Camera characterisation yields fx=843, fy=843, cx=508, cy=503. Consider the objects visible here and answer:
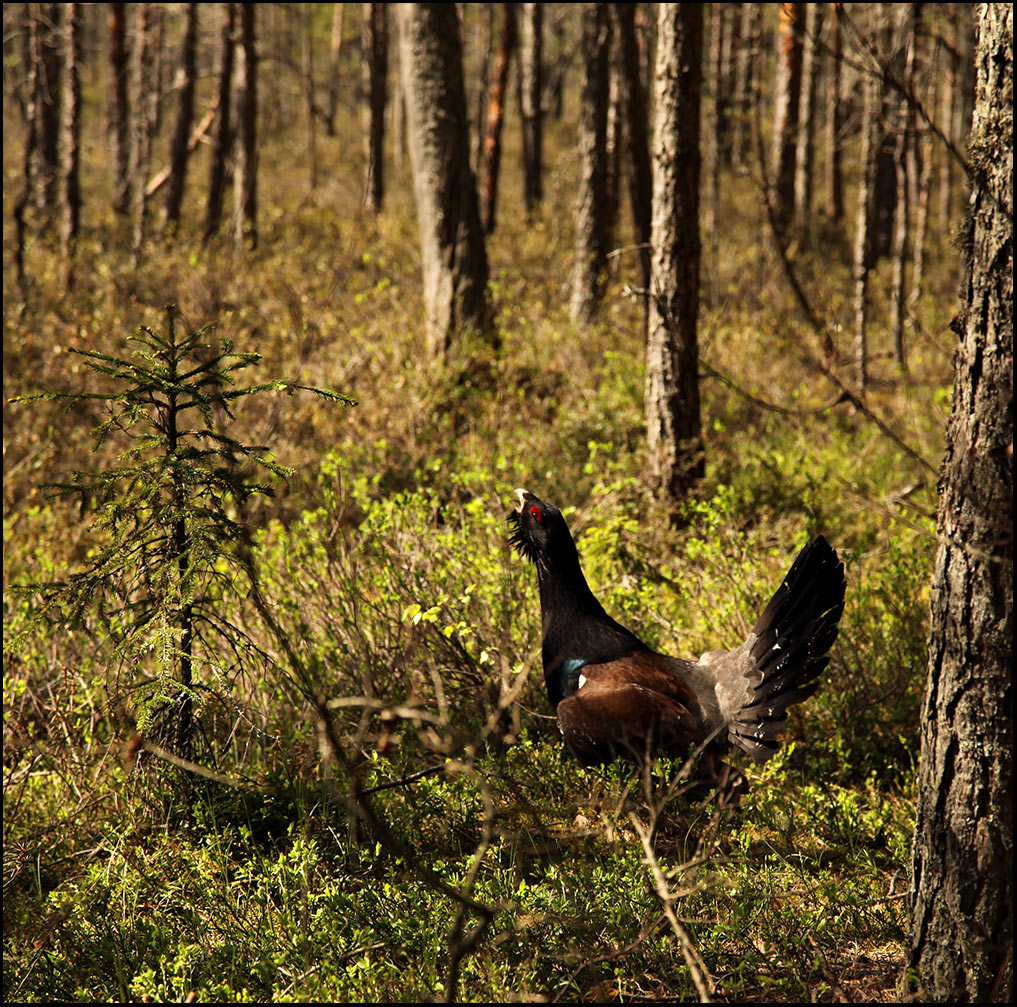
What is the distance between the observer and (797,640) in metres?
3.62

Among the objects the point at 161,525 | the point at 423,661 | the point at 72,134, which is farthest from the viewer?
the point at 72,134

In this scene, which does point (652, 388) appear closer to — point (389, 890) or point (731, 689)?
point (731, 689)

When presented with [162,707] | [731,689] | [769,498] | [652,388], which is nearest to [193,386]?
[162,707]

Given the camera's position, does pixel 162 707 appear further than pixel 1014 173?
Yes

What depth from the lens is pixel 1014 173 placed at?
6.84 ft

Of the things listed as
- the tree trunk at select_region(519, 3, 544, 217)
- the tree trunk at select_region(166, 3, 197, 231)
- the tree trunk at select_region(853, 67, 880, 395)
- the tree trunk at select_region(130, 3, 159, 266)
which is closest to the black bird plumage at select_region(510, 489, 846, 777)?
the tree trunk at select_region(853, 67, 880, 395)

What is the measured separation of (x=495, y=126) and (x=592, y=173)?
618 cm

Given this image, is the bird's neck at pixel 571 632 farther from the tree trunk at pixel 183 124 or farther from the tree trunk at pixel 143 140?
the tree trunk at pixel 183 124

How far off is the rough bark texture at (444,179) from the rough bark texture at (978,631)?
6.41 metres

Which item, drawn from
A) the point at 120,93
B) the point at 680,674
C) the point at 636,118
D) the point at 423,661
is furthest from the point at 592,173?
the point at 120,93

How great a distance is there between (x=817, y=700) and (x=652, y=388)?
262cm

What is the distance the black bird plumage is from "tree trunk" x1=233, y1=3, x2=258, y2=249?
11.7 m

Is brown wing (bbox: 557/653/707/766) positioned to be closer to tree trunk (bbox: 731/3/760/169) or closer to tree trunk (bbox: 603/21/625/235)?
tree trunk (bbox: 731/3/760/169)

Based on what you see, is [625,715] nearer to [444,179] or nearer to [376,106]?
[444,179]
